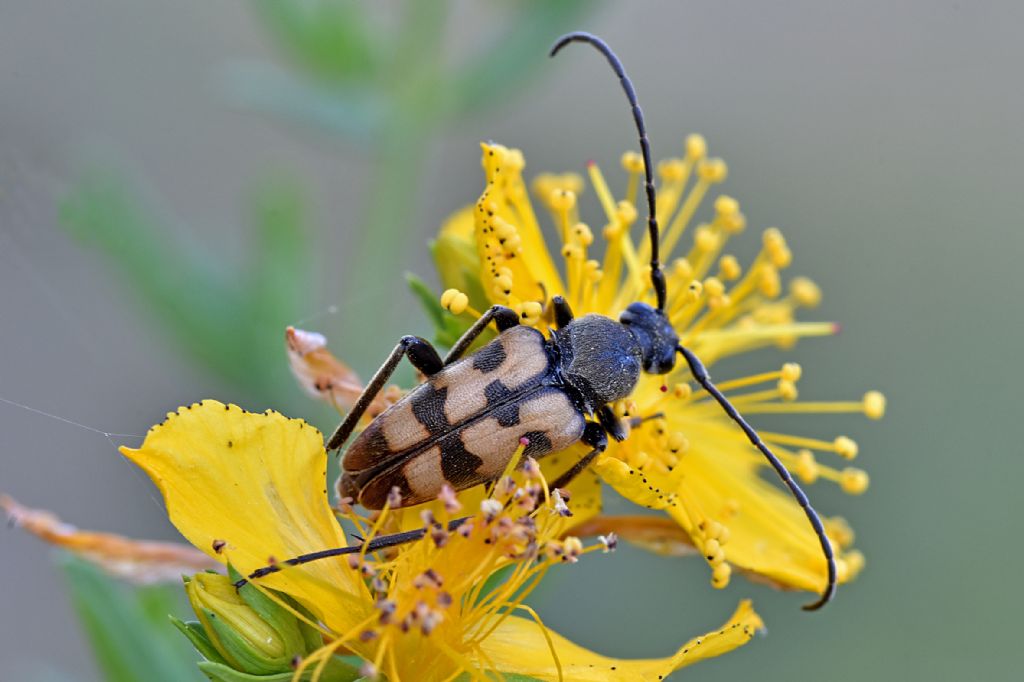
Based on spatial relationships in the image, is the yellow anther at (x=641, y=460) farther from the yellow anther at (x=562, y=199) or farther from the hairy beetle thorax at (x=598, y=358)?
the yellow anther at (x=562, y=199)

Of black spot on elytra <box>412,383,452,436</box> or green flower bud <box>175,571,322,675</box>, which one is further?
black spot on elytra <box>412,383,452,436</box>

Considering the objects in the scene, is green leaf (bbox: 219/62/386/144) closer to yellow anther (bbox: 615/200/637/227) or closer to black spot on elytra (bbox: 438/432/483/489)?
yellow anther (bbox: 615/200/637/227)

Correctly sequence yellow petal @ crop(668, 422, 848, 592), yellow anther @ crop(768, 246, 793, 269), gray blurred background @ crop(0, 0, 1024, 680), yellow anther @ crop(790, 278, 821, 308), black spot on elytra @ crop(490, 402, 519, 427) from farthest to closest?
gray blurred background @ crop(0, 0, 1024, 680) < yellow anther @ crop(790, 278, 821, 308) < yellow anther @ crop(768, 246, 793, 269) < yellow petal @ crop(668, 422, 848, 592) < black spot on elytra @ crop(490, 402, 519, 427)

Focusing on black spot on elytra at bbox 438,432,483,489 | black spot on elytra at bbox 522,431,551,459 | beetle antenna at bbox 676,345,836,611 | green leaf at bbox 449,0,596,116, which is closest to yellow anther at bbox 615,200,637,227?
beetle antenna at bbox 676,345,836,611

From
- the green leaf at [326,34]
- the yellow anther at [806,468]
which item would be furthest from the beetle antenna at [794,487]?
the green leaf at [326,34]

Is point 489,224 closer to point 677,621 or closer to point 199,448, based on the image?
point 199,448

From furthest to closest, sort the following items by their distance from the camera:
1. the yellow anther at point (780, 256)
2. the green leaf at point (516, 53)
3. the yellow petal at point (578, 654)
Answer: the green leaf at point (516, 53) → the yellow anther at point (780, 256) → the yellow petal at point (578, 654)

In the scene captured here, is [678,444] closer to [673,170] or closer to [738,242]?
[673,170]
